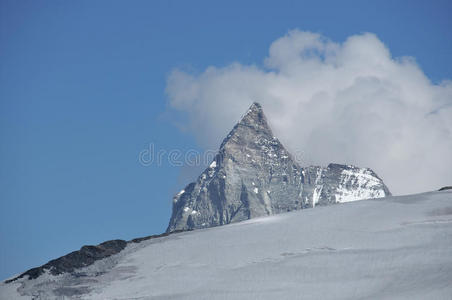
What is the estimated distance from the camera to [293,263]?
2233 cm

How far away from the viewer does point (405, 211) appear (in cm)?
2867

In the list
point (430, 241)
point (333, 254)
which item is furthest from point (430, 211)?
point (333, 254)

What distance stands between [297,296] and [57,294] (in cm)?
768

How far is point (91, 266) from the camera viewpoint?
25125mm

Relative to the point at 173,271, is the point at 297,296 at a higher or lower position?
lower

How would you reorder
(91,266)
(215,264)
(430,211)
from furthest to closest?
(430,211)
(91,266)
(215,264)

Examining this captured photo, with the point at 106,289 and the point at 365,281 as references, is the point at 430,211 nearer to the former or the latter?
the point at 365,281

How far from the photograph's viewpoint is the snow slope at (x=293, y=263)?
766 inches

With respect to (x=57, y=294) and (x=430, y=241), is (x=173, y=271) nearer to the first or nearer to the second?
(x=57, y=294)

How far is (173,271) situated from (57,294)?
3702 millimetres

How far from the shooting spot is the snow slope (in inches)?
766

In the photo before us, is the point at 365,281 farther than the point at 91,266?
No

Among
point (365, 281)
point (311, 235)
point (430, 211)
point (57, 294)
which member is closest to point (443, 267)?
point (365, 281)

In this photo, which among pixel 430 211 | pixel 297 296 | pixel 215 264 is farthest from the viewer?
pixel 430 211
